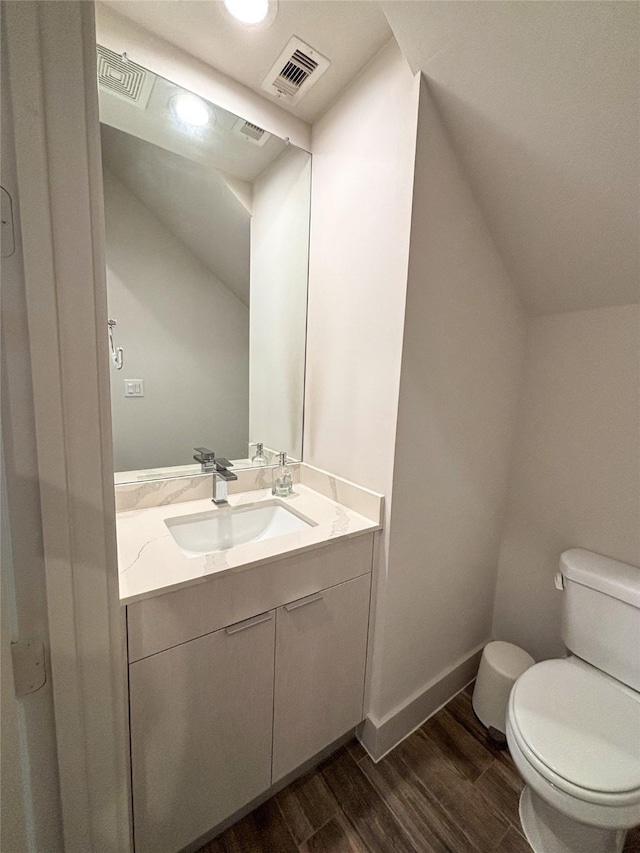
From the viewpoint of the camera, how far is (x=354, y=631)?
1.22 metres

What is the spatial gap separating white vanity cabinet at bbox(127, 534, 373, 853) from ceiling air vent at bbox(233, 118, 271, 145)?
5.44 ft

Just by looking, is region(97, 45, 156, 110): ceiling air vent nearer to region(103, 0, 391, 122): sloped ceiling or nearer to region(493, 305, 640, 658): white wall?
region(103, 0, 391, 122): sloped ceiling

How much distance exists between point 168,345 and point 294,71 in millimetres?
1115

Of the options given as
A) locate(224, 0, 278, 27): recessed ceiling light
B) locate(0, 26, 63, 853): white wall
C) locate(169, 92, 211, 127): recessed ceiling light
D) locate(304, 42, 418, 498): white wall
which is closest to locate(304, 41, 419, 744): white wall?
locate(304, 42, 418, 498): white wall

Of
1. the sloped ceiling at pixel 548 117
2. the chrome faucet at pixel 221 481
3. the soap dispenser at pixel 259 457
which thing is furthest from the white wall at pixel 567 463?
the chrome faucet at pixel 221 481

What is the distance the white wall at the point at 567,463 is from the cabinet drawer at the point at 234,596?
3.04 feet

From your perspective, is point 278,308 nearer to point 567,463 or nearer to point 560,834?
point 567,463

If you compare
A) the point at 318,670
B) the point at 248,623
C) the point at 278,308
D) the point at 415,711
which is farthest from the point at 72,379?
the point at 415,711

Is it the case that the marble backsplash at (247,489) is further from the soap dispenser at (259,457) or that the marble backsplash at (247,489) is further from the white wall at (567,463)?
the white wall at (567,463)

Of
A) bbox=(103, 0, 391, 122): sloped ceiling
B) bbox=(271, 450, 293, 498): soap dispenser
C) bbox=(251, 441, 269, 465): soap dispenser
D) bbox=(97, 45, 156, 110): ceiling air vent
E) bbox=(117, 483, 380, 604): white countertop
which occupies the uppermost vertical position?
bbox=(103, 0, 391, 122): sloped ceiling

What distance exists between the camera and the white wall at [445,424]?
1121 millimetres

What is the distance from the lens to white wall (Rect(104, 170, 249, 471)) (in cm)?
131

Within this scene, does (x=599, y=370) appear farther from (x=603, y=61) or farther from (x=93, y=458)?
(x=93, y=458)

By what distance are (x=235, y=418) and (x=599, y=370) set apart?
1552mm
